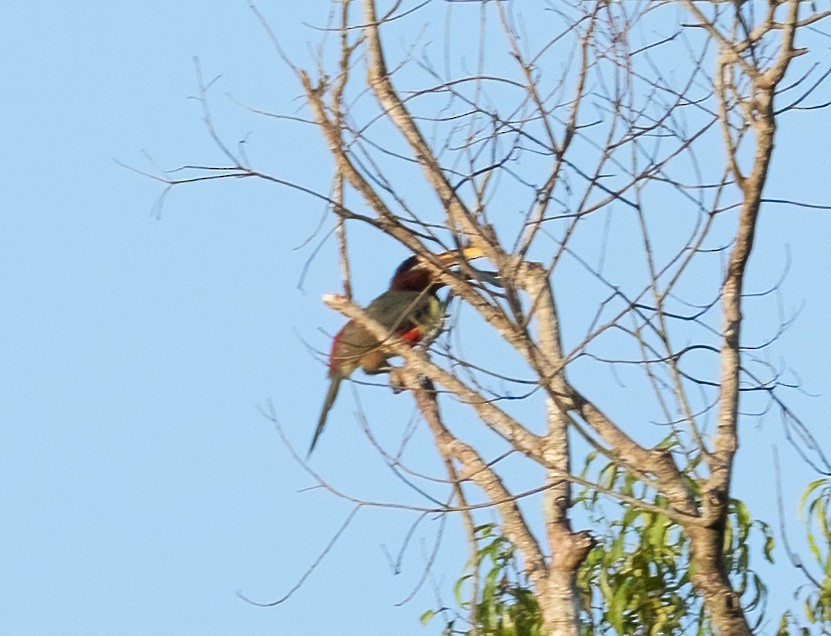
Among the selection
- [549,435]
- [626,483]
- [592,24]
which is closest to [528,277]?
[549,435]

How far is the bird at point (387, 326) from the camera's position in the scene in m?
5.29

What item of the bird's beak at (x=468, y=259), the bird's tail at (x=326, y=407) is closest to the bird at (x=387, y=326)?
the bird's tail at (x=326, y=407)

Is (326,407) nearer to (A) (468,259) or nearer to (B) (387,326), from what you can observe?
(B) (387,326)

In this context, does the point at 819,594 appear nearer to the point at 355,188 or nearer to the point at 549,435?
the point at 549,435

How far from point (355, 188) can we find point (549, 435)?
Result: 1039 millimetres

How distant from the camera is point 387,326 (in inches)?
217

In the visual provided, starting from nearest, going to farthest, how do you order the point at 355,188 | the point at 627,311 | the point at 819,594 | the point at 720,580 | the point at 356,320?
the point at 627,311 → the point at 720,580 → the point at 819,594 → the point at 355,188 → the point at 356,320

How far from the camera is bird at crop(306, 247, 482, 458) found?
5.29 m

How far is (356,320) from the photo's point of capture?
210 inches

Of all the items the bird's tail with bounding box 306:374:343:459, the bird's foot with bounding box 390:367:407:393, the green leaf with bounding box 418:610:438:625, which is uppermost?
the bird's tail with bounding box 306:374:343:459

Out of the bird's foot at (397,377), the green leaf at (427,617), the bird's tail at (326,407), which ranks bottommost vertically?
the green leaf at (427,617)

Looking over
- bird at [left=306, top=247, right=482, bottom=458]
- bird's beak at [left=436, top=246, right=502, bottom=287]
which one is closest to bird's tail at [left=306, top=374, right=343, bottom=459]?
bird at [left=306, top=247, right=482, bottom=458]

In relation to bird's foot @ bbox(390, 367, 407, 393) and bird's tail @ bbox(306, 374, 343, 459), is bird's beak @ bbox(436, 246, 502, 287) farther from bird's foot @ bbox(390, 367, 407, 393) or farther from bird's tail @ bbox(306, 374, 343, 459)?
bird's tail @ bbox(306, 374, 343, 459)

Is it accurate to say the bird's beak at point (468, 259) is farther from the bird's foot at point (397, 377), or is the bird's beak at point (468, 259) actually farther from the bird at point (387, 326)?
the bird's foot at point (397, 377)
